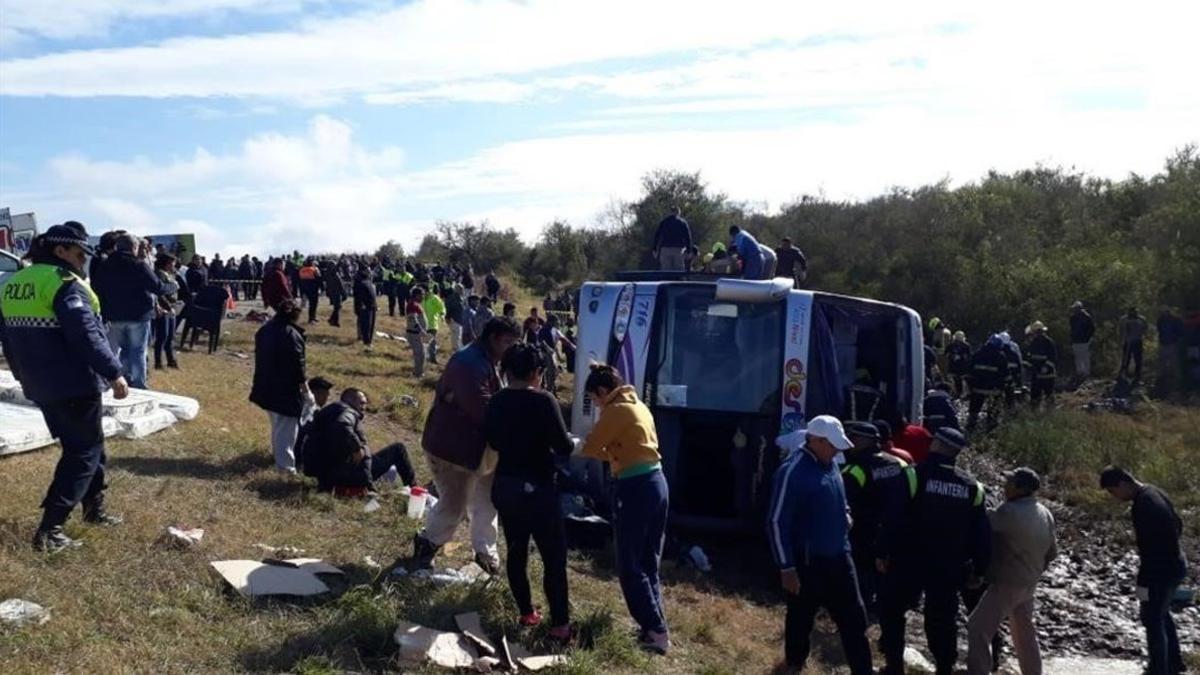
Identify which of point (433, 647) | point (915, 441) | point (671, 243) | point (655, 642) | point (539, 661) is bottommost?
point (655, 642)

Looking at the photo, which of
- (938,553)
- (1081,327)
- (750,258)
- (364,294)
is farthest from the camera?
(1081,327)

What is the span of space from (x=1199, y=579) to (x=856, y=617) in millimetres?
6513

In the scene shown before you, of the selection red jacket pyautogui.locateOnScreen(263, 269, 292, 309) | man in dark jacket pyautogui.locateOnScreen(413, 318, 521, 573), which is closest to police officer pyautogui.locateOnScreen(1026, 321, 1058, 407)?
red jacket pyautogui.locateOnScreen(263, 269, 292, 309)

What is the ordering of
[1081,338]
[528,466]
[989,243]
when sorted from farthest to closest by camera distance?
[989,243]
[1081,338]
[528,466]

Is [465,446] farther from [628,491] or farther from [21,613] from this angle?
[21,613]

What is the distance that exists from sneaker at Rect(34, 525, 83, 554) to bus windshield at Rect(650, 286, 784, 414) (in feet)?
16.9

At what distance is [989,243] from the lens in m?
37.3

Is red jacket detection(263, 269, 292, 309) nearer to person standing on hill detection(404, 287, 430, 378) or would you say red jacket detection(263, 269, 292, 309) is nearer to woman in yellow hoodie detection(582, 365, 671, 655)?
person standing on hill detection(404, 287, 430, 378)

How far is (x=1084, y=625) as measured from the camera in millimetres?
10453

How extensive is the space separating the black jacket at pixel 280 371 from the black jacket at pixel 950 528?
520cm

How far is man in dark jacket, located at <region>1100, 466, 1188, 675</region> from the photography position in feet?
27.2

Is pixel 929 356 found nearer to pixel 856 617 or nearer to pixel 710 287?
pixel 710 287

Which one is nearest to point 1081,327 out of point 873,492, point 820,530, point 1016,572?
point 873,492

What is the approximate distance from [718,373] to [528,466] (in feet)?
14.4
